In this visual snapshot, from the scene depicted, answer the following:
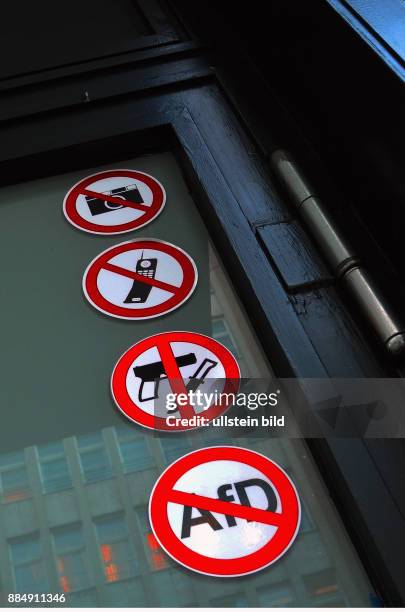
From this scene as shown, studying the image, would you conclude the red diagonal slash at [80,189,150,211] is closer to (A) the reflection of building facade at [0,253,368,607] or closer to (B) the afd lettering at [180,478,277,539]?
(A) the reflection of building facade at [0,253,368,607]

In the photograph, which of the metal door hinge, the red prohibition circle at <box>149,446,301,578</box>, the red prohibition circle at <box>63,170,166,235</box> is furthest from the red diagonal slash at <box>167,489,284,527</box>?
the red prohibition circle at <box>63,170,166,235</box>

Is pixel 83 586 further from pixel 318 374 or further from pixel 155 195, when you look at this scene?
pixel 155 195

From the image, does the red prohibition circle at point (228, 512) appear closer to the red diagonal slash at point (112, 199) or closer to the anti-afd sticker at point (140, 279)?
the anti-afd sticker at point (140, 279)

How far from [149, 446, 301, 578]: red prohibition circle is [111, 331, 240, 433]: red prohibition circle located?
8 centimetres

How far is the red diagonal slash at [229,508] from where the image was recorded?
1564 mm

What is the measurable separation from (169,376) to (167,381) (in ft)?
0.04

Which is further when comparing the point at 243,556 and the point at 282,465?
the point at 282,465

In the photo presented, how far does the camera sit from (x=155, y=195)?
231 cm

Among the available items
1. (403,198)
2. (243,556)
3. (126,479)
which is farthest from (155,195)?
(243,556)

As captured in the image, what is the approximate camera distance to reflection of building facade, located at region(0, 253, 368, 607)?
4.88ft

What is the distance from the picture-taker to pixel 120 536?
5.18 feet

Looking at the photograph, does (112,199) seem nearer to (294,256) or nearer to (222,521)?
(294,256)

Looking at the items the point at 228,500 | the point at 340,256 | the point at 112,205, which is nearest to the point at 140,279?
the point at 112,205

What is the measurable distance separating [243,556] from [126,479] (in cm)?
28
